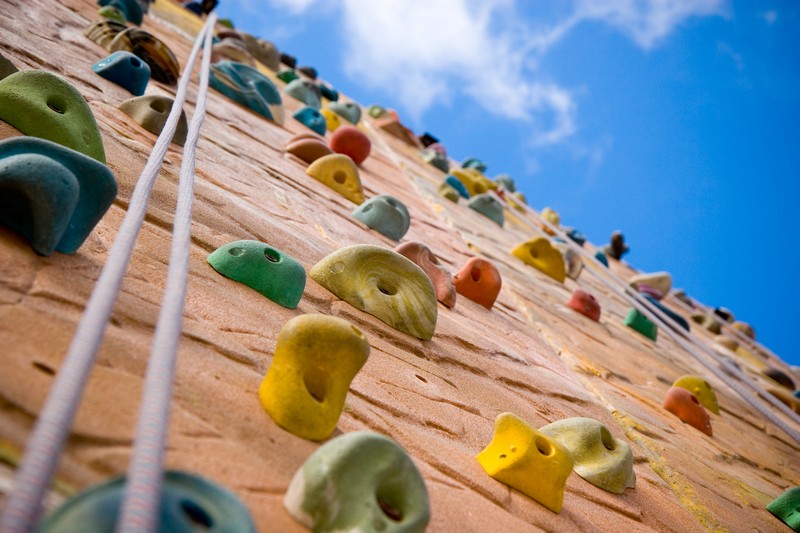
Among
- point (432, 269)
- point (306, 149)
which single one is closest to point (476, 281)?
point (432, 269)

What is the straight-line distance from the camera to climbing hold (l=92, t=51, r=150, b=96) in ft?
7.92

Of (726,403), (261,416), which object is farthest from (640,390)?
(261,416)

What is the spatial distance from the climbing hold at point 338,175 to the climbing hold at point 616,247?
6.12m

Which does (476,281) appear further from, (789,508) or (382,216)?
(789,508)

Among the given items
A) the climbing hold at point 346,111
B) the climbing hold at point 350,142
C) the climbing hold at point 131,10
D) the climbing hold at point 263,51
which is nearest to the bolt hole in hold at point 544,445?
the climbing hold at point 350,142

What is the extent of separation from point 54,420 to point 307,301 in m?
0.97

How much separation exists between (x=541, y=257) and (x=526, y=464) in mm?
3104

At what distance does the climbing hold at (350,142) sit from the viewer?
3.77 metres

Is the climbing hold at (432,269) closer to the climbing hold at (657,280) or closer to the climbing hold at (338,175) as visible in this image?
the climbing hold at (338,175)

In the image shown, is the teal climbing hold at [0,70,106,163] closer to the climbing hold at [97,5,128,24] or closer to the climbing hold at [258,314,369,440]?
the climbing hold at [258,314,369,440]

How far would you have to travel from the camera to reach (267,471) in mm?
804

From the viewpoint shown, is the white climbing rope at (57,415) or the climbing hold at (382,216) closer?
the white climbing rope at (57,415)

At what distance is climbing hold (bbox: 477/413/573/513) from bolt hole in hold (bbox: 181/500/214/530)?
672 mm

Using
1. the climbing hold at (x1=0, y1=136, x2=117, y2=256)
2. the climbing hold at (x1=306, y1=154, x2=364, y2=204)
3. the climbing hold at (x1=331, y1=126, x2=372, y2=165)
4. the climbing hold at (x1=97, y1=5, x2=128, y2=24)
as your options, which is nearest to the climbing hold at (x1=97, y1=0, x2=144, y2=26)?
the climbing hold at (x1=97, y1=5, x2=128, y2=24)
